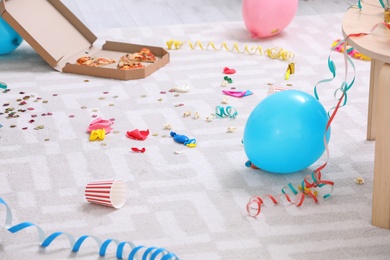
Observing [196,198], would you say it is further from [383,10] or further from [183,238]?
[383,10]

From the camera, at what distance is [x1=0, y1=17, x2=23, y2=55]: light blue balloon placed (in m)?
2.97

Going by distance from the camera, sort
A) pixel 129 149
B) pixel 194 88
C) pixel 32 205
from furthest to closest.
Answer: pixel 194 88
pixel 129 149
pixel 32 205

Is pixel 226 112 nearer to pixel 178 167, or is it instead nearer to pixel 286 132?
pixel 178 167

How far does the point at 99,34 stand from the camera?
10.9ft

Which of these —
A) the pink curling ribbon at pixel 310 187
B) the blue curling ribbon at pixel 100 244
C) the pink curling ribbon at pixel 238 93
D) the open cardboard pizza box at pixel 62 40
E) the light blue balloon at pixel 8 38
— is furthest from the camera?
the light blue balloon at pixel 8 38

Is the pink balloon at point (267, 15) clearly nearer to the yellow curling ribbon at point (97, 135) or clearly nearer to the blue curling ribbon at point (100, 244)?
the yellow curling ribbon at point (97, 135)

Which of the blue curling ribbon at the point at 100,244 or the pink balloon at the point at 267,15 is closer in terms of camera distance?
the blue curling ribbon at the point at 100,244

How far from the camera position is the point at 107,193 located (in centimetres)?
199

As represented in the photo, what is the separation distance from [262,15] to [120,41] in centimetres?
60

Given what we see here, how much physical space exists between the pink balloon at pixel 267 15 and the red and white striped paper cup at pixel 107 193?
4.23 feet

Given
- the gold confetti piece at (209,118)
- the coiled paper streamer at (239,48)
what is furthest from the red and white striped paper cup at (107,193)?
the coiled paper streamer at (239,48)

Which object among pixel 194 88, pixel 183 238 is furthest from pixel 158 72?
pixel 183 238

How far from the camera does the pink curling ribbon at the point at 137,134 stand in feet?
7.80

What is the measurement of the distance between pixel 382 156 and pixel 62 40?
157 cm
